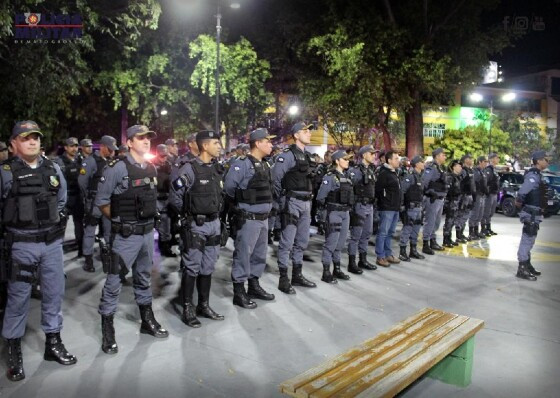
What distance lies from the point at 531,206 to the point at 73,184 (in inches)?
307

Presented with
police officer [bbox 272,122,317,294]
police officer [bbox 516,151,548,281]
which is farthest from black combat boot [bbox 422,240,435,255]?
police officer [bbox 272,122,317,294]

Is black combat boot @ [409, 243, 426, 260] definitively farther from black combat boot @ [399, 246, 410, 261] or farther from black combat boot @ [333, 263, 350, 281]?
black combat boot @ [333, 263, 350, 281]

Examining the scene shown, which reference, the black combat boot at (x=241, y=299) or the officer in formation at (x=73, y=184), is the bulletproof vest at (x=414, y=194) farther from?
the officer in formation at (x=73, y=184)

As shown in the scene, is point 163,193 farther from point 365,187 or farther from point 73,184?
point 365,187

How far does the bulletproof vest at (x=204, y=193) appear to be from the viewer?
5516mm

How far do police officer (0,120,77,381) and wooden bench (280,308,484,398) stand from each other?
2.42 meters

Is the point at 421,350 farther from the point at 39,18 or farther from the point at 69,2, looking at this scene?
the point at 69,2

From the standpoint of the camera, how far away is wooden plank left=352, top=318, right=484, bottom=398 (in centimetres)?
326

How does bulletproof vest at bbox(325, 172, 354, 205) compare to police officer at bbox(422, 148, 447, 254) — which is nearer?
bulletproof vest at bbox(325, 172, 354, 205)

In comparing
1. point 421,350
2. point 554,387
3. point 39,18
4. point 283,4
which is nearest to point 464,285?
point 554,387

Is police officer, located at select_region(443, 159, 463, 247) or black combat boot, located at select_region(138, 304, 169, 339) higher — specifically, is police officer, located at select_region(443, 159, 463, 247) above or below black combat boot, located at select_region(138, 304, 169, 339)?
above

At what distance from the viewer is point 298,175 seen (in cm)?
708

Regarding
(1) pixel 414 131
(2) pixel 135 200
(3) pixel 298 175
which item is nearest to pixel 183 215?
(2) pixel 135 200

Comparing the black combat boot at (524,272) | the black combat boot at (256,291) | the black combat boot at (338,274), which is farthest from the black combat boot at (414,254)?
the black combat boot at (256,291)
